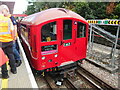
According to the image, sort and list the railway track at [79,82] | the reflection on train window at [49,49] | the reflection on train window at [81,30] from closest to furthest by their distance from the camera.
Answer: the reflection on train window at [49,49]
the railway track at [79,82]
the reflection on train window at [81,30]

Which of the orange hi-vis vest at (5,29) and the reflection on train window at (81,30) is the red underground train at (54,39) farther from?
the orange hi-vis vest at (5,29)

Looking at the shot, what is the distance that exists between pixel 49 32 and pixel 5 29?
150 cm

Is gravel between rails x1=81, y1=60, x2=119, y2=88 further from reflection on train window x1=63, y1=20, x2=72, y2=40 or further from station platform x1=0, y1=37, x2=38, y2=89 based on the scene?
station platform x1=0, y1=37, x2=38, y2=89

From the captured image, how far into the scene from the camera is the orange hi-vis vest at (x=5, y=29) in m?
2.81

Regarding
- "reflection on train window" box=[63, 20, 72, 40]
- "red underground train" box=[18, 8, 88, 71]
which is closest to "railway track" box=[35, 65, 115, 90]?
"red underground train" box=[18, 8, 88, 71]

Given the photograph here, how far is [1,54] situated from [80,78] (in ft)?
11.6

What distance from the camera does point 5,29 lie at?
9.48 feet

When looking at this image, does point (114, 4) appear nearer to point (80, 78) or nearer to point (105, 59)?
point (105, 59)

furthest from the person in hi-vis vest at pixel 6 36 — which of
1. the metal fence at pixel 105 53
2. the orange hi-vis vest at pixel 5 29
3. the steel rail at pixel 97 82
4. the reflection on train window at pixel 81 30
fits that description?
the metal fence at pixel 105 53

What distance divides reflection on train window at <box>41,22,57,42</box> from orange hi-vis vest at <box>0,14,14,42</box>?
3.57 feet

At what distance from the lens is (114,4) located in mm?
12297

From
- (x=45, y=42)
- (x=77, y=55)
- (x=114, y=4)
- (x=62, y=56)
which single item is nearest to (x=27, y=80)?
(x=45, y=42)

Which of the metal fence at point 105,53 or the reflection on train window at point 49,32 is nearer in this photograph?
the reflection on train window at point 49,32

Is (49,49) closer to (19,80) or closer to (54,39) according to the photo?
(54,39)
